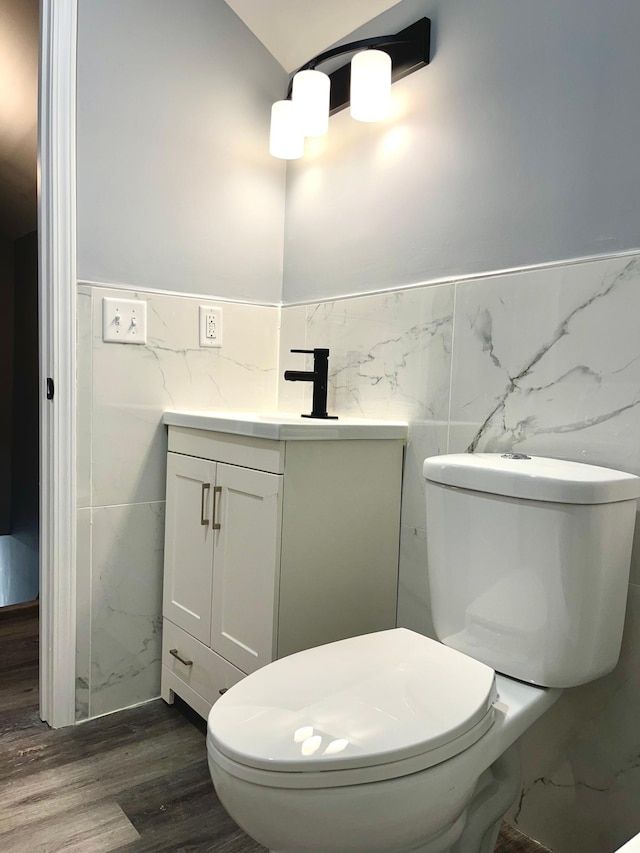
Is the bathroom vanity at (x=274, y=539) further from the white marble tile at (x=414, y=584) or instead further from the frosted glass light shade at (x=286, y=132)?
the frosted glass light shade at (x=286, y=132)

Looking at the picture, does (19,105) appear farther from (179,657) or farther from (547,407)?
(547,407)

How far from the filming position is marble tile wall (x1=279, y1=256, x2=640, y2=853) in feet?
3.73

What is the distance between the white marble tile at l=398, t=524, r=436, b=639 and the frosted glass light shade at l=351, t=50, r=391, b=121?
1025mm

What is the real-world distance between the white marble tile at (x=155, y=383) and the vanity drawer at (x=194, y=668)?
39 centimetres

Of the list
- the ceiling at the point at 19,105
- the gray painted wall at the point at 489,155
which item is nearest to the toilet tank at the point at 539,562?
the gray painted wall at the point at 489,155

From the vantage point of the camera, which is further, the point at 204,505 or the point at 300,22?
the point at 300,22

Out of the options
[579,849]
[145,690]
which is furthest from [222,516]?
[579,849]

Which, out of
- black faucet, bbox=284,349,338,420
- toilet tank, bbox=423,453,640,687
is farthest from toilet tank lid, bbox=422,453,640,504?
black faucet, bbox=284,349,338,420

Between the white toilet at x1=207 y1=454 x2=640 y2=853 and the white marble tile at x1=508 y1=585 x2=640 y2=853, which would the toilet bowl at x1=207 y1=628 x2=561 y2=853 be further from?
the white marble tile at x1=508 y1=585 x2=640 y2=853

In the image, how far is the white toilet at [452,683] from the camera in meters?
0.81

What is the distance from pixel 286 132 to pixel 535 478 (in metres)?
1.23

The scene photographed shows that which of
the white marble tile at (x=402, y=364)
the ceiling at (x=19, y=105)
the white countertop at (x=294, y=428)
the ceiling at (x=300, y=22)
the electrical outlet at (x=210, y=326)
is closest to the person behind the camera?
the white countertop at (x=294, y=428)

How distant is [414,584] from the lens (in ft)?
5.04

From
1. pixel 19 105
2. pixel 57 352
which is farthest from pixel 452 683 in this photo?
pixel 19 105
